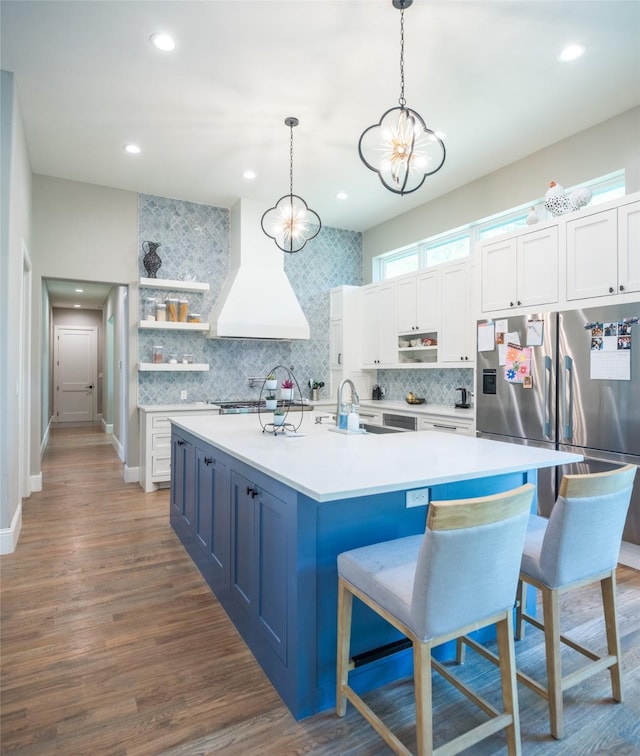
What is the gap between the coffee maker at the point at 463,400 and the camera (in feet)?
15.5

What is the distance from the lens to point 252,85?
3186 millimetres

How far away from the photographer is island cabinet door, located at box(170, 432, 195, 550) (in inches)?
121

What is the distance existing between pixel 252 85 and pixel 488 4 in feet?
5.11

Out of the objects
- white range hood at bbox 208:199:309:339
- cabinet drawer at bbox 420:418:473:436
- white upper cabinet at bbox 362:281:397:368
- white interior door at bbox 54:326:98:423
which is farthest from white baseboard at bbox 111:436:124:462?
cabinet drawer at bbox 420:418:473:436

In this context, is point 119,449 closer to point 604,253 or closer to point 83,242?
point 83,242

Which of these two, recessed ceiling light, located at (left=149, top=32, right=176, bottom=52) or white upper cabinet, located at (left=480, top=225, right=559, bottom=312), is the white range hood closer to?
white upper cabinet, located at (left=480, top=225, right=559, bottom=312)

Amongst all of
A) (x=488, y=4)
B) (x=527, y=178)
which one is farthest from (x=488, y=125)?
(x=488, y=4)

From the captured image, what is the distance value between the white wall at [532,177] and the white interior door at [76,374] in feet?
26.9

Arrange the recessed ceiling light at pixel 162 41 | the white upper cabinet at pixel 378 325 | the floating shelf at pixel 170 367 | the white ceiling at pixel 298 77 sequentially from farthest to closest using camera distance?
the white upper cabinet at pixel 378 325 < the floating shelf at pixel 170 367 < the recessed ceiling light at pixel 162 41 < the white ceiling at pixel 298 77

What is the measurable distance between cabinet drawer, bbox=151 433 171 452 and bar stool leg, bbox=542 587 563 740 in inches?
157

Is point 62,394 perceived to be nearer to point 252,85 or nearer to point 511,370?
point 252,85

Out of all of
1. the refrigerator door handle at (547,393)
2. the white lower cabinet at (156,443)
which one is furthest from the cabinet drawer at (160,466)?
the refrigerator door handle at (547,393)

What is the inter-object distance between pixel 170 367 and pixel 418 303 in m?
2.84

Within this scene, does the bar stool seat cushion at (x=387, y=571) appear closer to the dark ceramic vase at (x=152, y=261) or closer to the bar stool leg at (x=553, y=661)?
the bar stool leg at (x=553, y=661)
